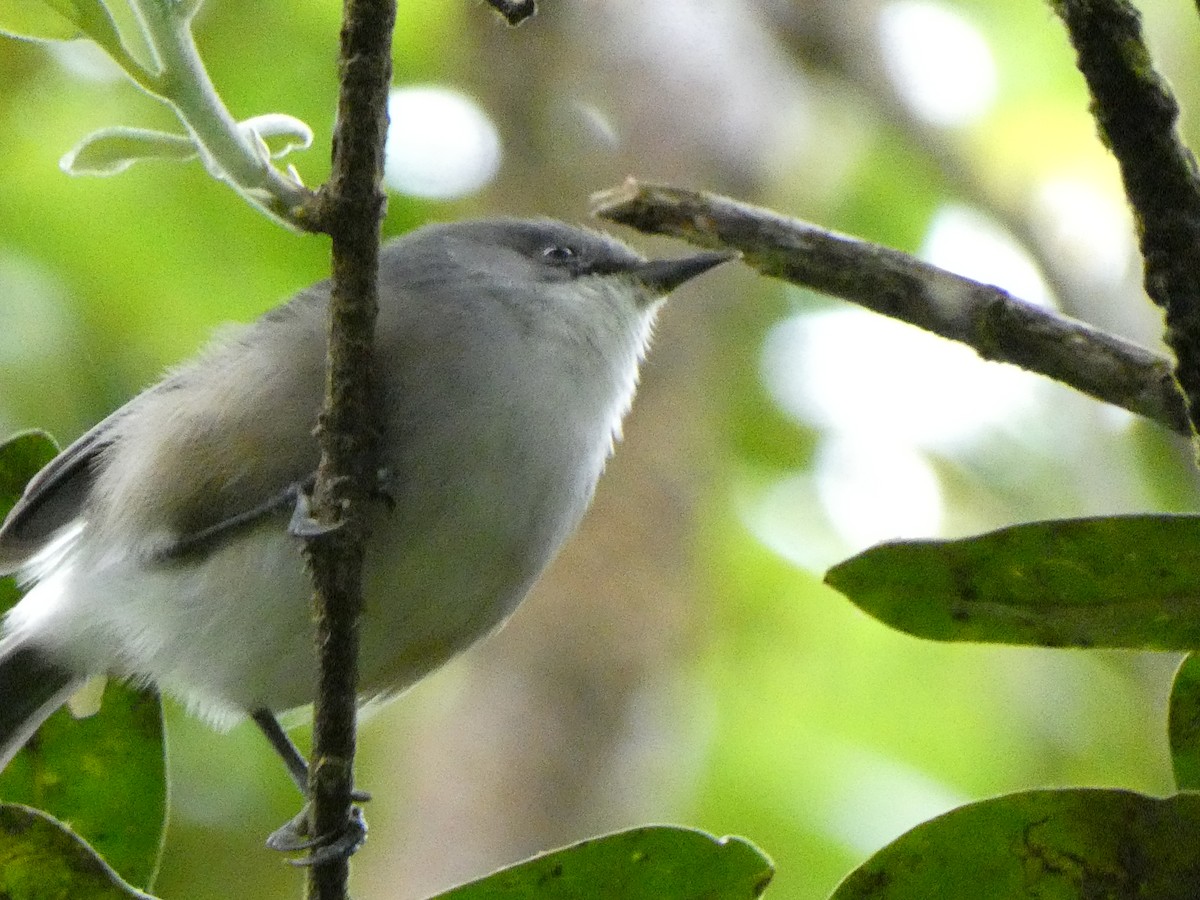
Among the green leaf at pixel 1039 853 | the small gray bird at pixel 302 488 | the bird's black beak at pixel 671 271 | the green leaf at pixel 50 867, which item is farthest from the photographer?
the bird's black beak at pixel 671 271

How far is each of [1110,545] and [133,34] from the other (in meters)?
1.27

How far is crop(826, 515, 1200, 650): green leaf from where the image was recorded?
60.2 inches

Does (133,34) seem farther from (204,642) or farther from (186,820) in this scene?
(186,820)

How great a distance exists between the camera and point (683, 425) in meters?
5.66

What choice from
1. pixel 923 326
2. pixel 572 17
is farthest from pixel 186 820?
pixel 923 326

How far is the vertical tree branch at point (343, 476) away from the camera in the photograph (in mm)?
1729

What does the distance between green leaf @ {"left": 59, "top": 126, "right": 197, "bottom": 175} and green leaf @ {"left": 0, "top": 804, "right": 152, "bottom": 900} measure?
788mm

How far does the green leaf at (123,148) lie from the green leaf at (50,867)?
31.0 inches

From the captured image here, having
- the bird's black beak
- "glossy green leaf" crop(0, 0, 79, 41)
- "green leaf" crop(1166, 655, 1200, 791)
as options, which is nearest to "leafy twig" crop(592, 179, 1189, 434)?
"green leaf" crop(1166, 655, 1200, 791)

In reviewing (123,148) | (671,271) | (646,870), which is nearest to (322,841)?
(646,870)

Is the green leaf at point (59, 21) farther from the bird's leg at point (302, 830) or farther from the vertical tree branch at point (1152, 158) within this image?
the bird's leg at point (302, 830)

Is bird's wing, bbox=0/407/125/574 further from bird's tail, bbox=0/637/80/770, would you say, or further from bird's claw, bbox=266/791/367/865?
bird's claw, bbox=266/791/367/865

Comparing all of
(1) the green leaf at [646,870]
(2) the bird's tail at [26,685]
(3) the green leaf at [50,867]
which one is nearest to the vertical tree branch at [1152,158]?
(1) the green leaf at [646,870]

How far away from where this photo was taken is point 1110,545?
1.54 meters
